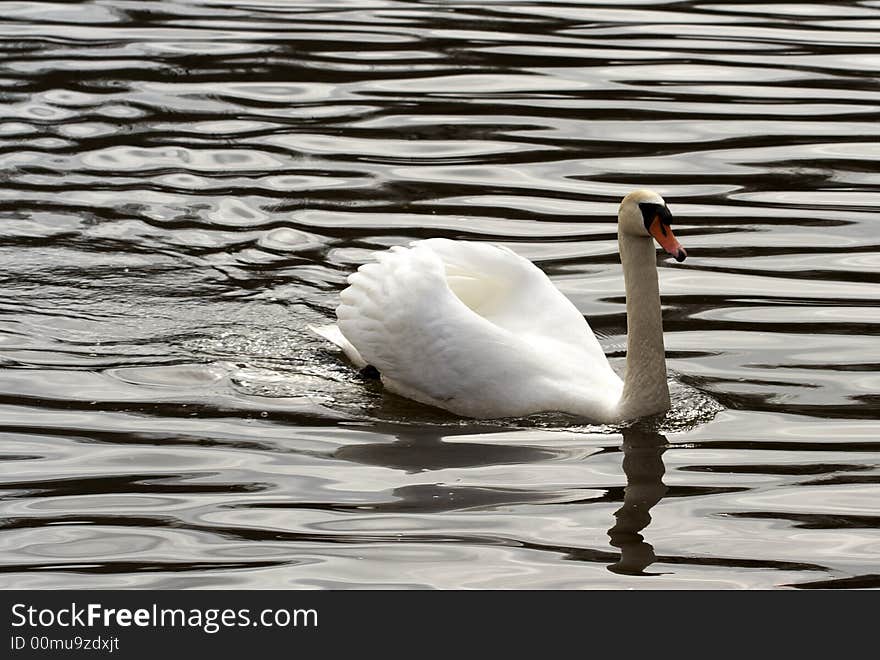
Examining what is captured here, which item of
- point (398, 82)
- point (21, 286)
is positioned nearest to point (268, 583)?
point (21, 286)

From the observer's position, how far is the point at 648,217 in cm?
841

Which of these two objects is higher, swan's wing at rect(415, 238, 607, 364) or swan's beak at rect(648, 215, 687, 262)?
swan's beak at rect(648, 215, 687, 262)

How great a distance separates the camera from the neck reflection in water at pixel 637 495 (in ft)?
23.3

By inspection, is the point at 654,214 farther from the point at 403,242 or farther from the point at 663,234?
the point at 403,242

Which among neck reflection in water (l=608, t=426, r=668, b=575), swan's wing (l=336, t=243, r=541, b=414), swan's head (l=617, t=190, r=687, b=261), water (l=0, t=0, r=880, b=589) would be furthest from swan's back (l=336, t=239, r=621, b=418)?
swan's head (l=617, t=190, r=687, b=261)

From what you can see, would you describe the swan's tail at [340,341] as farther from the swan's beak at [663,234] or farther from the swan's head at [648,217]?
the swan's beak at [663,234]

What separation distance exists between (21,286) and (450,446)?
3.52 m

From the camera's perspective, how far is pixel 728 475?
8.03 m

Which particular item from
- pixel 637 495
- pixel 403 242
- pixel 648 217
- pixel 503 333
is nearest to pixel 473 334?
pixel 503 333

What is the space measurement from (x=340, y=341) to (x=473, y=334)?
1.13 metres

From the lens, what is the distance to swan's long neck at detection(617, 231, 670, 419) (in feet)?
28.2

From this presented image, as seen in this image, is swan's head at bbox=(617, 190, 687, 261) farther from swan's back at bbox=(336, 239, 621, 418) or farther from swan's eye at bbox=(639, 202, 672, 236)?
swan's back at bbox=(336, 239, 621, 418)
